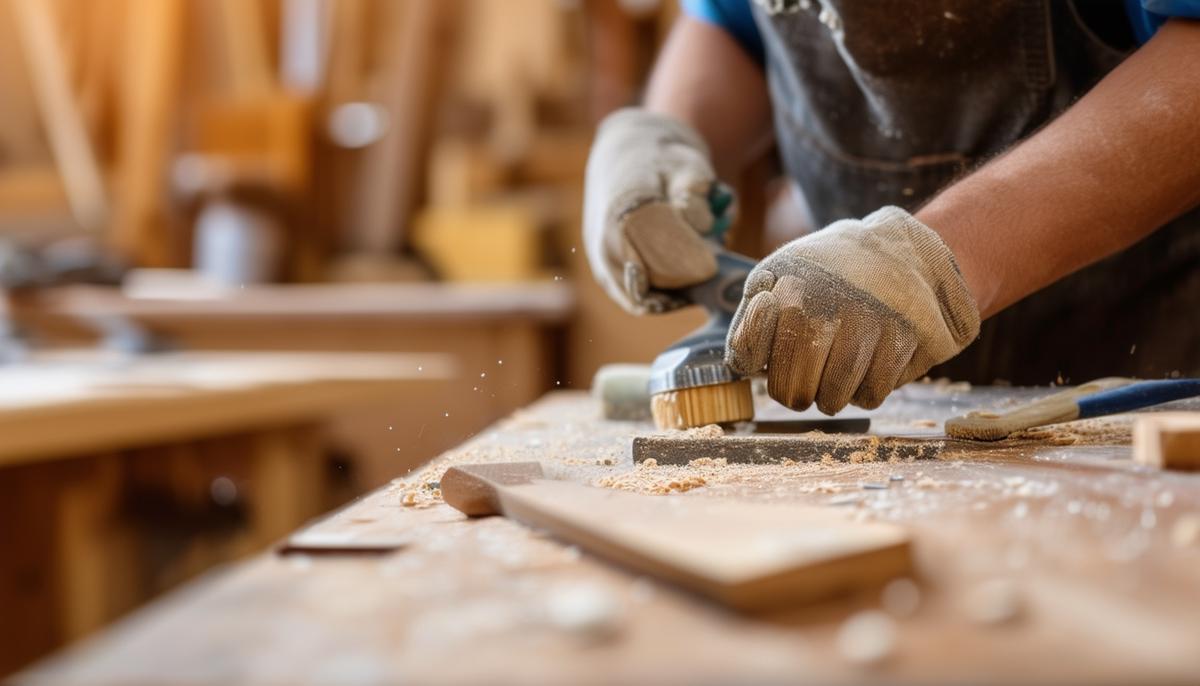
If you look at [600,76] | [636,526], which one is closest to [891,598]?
[636,526]

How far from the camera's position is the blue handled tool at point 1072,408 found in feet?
3.60

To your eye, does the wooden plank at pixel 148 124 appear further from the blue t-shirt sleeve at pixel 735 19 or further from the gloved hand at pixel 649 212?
the gloved hand at pixel 649 212

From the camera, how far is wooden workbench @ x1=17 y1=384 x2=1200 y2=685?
48cm

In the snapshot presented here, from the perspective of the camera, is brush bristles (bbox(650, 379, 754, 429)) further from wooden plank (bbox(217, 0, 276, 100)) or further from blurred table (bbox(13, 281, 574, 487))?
wooden plank (bbox(217, 0, 276, 100))

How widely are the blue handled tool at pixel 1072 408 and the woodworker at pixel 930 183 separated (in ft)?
0.27

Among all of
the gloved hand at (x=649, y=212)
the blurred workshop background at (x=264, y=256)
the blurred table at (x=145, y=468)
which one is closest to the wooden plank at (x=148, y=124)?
the blurred workshop background at (x=264, y=256)

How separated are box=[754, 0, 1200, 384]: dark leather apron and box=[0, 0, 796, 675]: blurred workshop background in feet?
1.79

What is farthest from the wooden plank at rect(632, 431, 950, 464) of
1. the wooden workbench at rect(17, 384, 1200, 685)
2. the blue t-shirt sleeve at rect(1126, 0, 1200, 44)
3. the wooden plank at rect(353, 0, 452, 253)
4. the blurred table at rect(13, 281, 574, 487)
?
the wooden plank at rect(353, 0, 452, 253)

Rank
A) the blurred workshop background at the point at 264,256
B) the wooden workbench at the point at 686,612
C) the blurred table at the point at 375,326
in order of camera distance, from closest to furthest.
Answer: the wooden workbench at the point at 686,612, the blurred workshop background at the point at 264,256, the blurred table at the point at 375,326

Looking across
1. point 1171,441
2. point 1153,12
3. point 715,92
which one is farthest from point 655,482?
point 715,92

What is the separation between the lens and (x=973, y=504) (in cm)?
78

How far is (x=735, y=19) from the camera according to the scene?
1.92 m

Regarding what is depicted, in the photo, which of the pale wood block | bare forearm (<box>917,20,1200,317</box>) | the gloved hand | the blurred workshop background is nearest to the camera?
the pale wood block

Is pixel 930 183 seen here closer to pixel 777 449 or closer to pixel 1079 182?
pixel 1079 182
